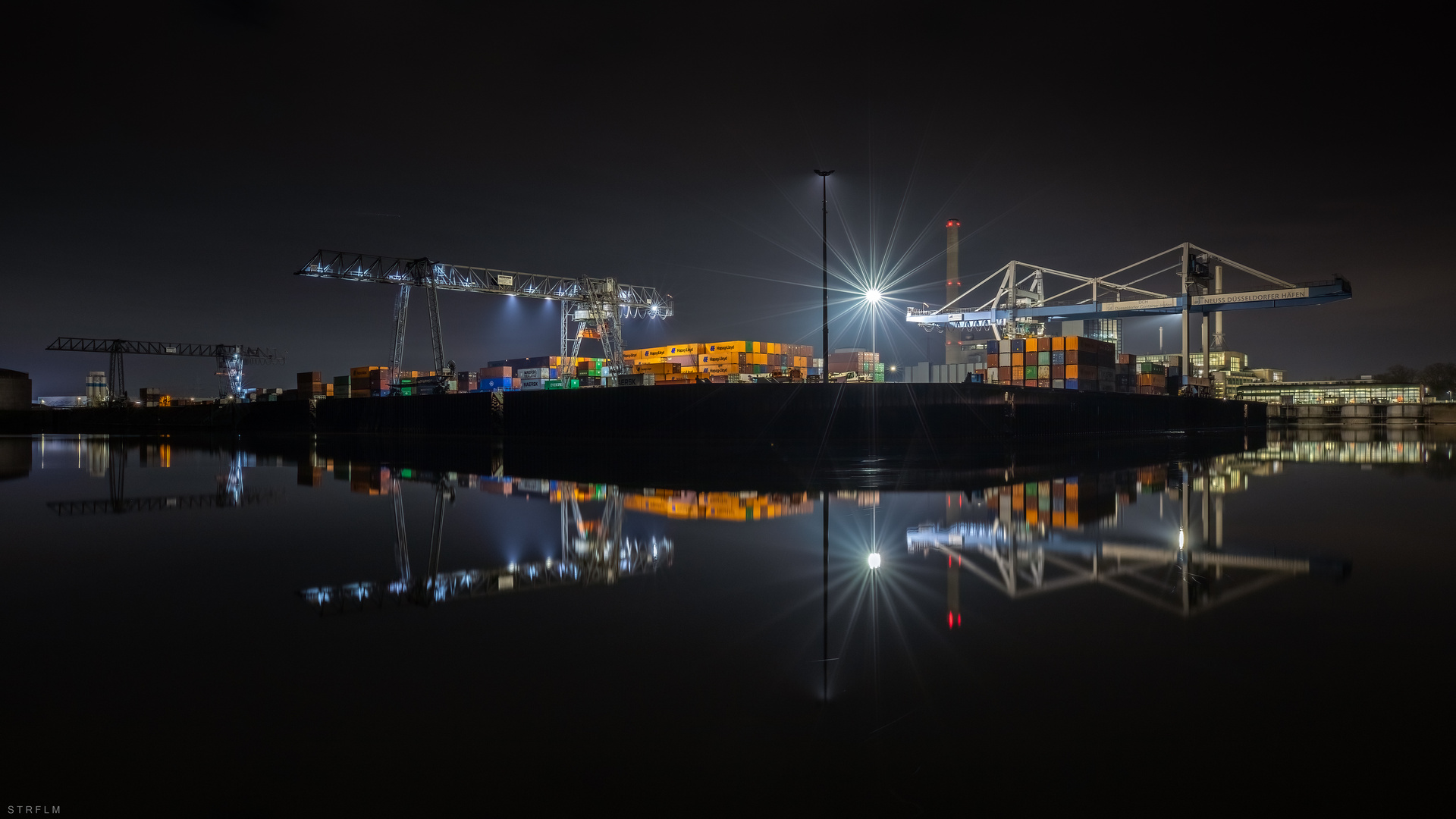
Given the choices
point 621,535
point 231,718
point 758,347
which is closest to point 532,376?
point 758,347

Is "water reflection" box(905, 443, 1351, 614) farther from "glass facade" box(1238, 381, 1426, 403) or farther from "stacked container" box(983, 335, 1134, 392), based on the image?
"glass facade" box(1238, 381, 1426, 403)

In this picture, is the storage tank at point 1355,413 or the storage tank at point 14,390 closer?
the storage tank at point 14,390

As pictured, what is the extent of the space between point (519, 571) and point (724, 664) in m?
3.70

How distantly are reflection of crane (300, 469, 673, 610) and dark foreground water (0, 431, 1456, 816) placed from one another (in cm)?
5

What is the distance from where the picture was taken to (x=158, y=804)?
3.22 metres

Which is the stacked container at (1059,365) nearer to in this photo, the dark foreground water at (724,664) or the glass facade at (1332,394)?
the dark foreground water at (724,664)

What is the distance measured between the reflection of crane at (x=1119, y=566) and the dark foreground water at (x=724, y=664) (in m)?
0.06

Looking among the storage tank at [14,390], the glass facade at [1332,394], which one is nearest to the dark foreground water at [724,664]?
the storage tank at [14,390]

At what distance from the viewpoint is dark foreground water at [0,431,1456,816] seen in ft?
11.2

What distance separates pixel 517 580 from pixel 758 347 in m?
60.4

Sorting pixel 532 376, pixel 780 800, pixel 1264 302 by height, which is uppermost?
pixel 1264 302

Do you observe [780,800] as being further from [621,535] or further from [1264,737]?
[621,535]

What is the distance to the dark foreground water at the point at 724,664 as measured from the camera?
11.2 ft

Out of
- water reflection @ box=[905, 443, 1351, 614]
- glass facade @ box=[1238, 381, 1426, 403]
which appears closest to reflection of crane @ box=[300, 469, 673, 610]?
water reflection @ box=[905, 443, 1351, 614]
